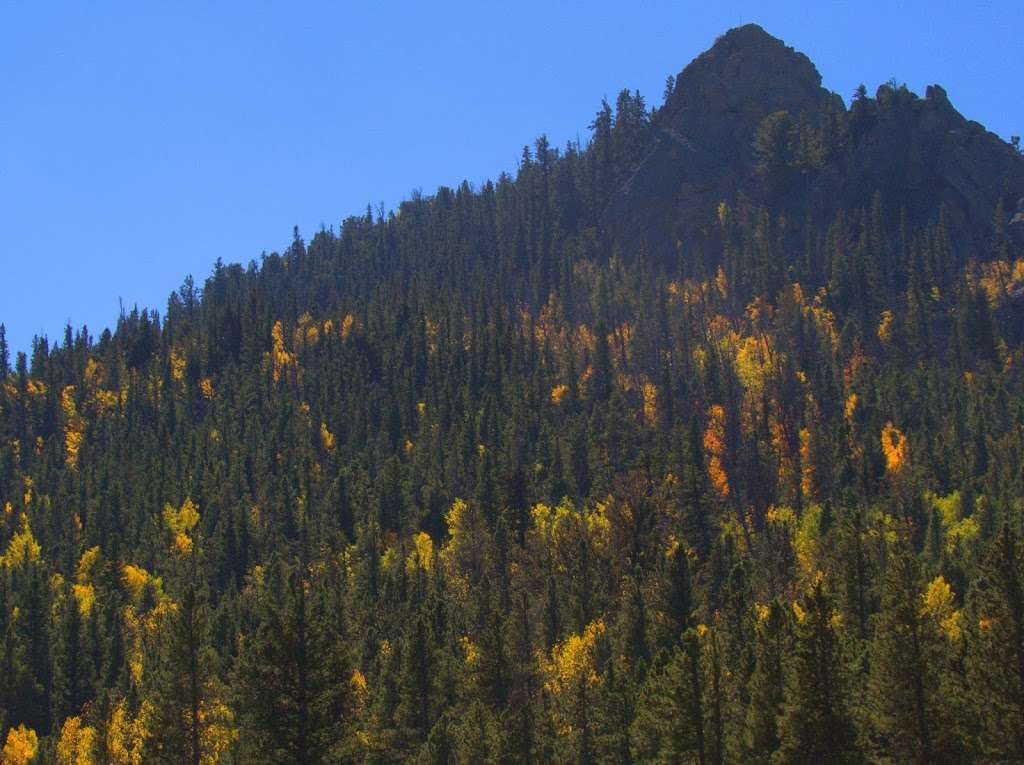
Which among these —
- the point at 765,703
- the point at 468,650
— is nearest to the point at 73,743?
the point at 468,650

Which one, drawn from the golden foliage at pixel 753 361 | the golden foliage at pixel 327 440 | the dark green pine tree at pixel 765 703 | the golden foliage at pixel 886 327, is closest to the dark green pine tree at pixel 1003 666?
the dark green pine tree at pixel 765 703

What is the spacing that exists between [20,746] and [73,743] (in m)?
4.72

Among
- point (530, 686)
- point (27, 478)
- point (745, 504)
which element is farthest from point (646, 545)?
point (27, 478)

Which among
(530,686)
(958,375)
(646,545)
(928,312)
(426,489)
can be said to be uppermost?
(928,312)

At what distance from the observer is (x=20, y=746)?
93.1 m

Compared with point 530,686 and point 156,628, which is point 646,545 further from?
point 156,628

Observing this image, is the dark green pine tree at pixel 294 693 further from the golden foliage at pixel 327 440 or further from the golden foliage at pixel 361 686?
the golden foliage at pixel 327 440

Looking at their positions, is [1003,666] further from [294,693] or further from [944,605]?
[944,605]

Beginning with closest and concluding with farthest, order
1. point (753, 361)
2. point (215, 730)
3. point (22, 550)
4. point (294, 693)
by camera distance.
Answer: point (294, 693), point (215, 730), point (22, 550), point (753, 361)

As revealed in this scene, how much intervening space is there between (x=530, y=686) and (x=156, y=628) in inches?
1818

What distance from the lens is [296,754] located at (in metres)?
45.5

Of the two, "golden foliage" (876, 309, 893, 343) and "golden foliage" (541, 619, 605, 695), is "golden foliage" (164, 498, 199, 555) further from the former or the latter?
"golden foliage" (876, 309, 893, 343)

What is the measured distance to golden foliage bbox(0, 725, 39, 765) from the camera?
296ft

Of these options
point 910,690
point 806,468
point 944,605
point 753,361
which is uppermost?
point 753,361
